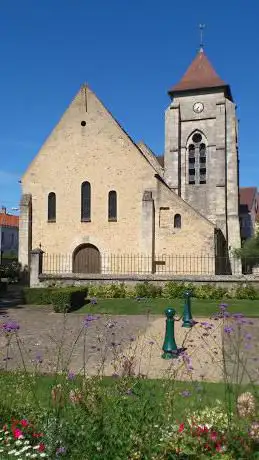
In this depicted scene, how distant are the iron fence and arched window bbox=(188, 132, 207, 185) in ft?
30.3

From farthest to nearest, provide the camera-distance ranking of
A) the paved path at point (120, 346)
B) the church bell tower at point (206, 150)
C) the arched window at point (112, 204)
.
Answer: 1. the church bell tower at point (206, 150)
2. the arched window at point (112, 204)
3. the paved path at point (120, 346)

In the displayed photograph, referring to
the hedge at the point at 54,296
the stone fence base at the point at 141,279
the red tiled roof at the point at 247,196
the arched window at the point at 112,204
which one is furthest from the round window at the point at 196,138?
the red tiled roof at the point at 247,196

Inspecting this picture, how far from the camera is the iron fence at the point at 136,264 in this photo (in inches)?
945

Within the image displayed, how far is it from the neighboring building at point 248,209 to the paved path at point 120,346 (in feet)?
165

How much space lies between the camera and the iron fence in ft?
78.8

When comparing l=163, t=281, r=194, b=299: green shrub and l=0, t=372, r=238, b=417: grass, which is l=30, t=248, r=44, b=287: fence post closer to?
l=163, t=281, r=194, b=299: green shrub

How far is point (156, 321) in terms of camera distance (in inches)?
563

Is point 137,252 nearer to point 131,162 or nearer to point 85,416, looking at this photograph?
point 131,162

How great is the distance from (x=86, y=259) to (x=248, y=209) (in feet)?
145

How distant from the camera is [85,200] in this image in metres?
26.5

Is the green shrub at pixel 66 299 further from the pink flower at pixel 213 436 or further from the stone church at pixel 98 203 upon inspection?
the pink flower at pixel 213 436

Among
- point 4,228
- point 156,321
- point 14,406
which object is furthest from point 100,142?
point 4,228

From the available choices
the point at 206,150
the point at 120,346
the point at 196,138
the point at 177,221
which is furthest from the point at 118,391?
the point at 196,138

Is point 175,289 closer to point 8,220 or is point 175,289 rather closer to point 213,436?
point 213,436
